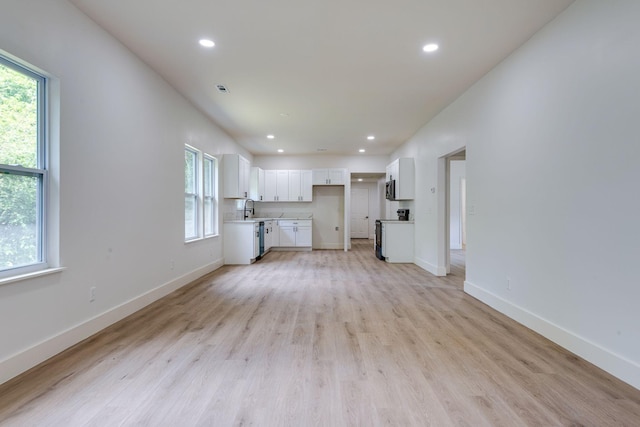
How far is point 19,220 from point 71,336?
3.21 ft

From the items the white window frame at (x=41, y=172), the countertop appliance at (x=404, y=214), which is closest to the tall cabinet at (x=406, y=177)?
the countertop appliance at (x=404, y=214)

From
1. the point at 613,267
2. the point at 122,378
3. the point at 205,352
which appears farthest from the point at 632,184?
the point at 122,378

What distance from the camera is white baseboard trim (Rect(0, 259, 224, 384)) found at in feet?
6.30

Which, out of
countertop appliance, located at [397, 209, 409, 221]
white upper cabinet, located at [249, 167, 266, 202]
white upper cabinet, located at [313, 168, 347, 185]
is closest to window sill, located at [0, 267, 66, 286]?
white upper cabinet, located at [249, 167, 266, 202]

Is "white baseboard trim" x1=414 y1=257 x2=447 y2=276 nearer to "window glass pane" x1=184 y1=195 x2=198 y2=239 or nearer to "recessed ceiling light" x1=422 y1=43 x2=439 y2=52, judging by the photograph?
"recessed ceiling light" x1=422 y1=43 x2=439 y2=52

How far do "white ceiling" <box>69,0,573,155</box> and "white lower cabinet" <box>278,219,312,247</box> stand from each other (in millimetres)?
3910

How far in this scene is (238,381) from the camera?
1.91 metres

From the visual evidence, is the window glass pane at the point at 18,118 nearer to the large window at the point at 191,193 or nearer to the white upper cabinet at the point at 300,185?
the large window at the point at 191,193

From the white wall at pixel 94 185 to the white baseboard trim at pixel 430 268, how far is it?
13.6ft

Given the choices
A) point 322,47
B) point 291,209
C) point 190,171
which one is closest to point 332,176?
point 291,209

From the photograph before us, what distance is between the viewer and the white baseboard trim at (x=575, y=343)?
190cm

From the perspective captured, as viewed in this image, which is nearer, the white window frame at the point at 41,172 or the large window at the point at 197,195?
the white window frame at the point at 41,172

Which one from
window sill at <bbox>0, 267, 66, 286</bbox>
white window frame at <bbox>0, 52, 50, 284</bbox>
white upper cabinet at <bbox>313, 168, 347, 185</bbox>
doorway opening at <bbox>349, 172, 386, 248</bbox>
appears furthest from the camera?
doorway opening at <bbox>349, 172, 386, 248</bbox>

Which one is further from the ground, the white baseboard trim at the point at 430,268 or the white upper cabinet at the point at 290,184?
the white upper cabinet at the point at 290,184
